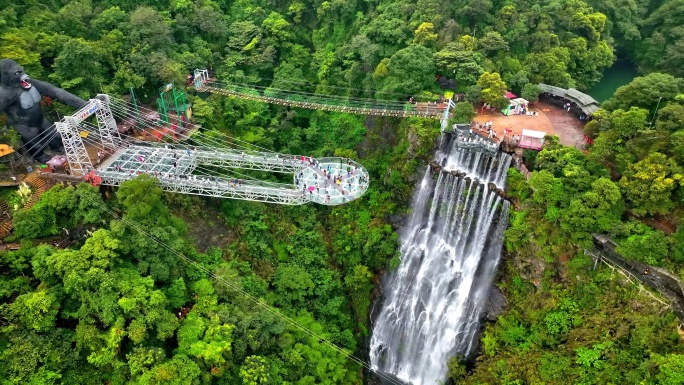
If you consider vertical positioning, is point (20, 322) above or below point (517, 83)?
below

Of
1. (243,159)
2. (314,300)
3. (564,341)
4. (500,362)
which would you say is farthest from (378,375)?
(243,159)

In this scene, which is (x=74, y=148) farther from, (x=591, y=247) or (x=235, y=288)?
(x=591, y=247)

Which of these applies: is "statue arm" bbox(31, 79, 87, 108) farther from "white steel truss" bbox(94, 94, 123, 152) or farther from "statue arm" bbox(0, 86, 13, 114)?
"statue arm" bbox(0, 86, 13, 114)

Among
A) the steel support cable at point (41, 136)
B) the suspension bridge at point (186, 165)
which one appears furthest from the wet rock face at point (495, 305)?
the steel support cable at point (41, 136)

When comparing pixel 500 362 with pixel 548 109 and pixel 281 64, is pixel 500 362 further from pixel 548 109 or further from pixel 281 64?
pixel 281 64

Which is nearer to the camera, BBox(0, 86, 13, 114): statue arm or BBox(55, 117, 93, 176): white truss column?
BBox(55, 117, 93, 176): white truss column

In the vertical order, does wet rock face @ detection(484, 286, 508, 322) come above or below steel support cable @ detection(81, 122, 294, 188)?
below

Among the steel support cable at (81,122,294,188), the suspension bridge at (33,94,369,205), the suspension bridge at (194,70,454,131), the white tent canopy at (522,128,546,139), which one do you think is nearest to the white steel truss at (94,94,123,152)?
the suspension bridge at (33,94,369,205)
